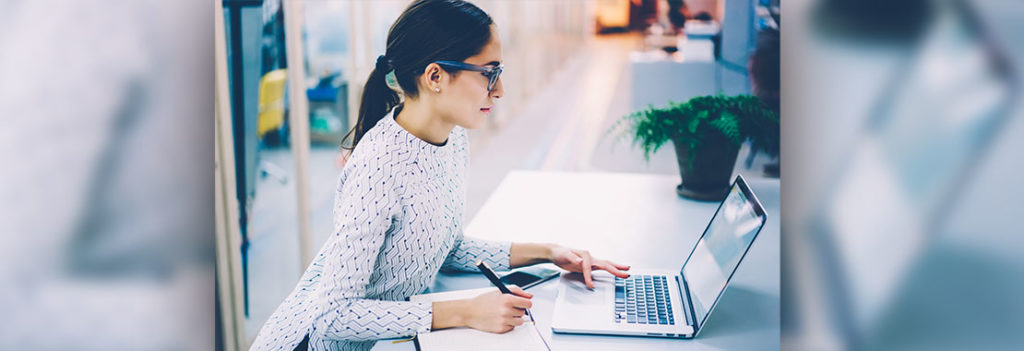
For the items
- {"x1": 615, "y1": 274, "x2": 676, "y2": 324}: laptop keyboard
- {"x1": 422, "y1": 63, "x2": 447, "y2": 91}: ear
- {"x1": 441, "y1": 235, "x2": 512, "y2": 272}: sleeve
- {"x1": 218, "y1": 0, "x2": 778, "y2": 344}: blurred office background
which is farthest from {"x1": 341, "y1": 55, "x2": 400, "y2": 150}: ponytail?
{"x1": 218, "y1": 0, "x2": 778, "y2": 344}: blurred office background

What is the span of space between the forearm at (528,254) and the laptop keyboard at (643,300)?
5.6 inches

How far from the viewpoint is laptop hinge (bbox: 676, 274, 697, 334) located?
1167 mm

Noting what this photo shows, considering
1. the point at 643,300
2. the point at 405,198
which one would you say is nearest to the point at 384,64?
the point at 405,198

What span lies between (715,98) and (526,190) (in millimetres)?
610

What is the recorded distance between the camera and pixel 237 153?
2.55m

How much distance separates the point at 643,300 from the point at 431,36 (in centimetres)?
57

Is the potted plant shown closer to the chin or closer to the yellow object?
the chin

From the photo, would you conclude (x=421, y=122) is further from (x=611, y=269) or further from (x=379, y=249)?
(x=611, y=269)

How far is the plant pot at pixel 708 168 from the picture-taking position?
1.90 m

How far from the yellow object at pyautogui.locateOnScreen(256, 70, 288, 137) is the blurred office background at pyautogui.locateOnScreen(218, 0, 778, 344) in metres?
0.01

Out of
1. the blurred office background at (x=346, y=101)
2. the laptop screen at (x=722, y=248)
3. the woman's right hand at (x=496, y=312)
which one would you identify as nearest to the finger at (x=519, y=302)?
the woman's right hand at (x=496, y=312)

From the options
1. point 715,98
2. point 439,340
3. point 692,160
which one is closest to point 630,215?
point 692,160

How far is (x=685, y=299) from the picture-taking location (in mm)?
1264

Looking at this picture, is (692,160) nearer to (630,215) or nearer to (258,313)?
(630,215)
